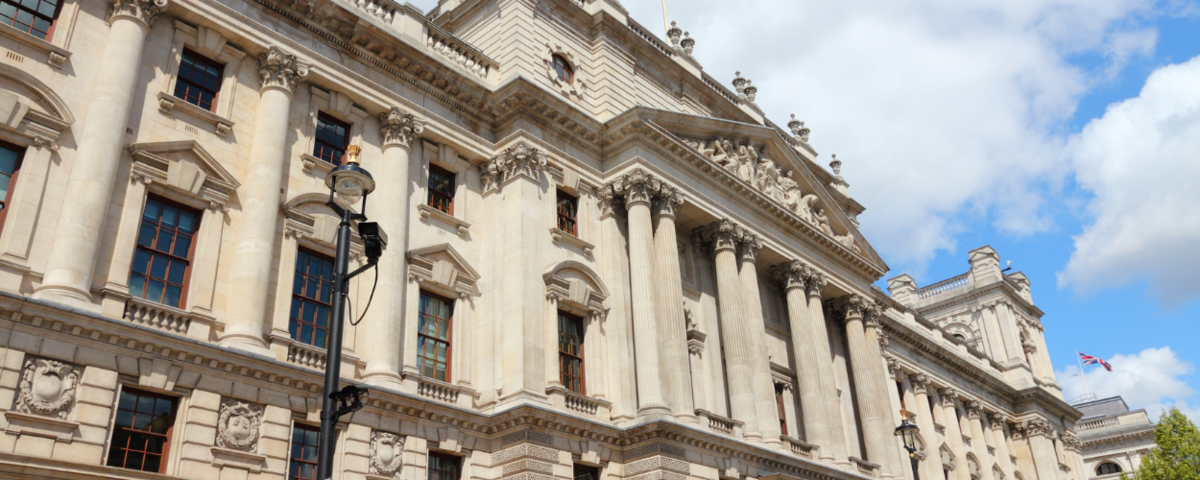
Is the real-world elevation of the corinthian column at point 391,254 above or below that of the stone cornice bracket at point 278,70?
below

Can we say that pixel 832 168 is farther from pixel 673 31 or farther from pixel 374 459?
pixel 374 459

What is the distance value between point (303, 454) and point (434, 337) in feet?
16.6

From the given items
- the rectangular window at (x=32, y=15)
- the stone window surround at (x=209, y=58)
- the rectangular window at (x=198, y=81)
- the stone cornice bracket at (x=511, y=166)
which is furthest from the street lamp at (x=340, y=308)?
the stone cornice bracket at (x=511, y=166)

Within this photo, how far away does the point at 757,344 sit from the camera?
29531 mm

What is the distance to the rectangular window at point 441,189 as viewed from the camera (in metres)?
25.2

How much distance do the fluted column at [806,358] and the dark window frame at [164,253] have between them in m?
20.6

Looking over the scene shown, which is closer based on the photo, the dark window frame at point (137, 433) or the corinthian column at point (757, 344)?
the dark window frame at point (137, 433)

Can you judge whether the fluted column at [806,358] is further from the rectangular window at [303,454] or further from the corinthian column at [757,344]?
the rectangular window at [303,454]

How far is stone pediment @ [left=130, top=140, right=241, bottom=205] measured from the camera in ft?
61.1

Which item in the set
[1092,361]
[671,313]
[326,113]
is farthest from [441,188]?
[1092,361]

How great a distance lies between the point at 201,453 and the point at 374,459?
12.9 feet

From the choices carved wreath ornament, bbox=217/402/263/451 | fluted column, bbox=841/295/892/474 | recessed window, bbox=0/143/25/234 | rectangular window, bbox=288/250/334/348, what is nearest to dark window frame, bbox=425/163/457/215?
rectangular window, bbox=288/250/334/348

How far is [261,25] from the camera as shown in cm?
2180

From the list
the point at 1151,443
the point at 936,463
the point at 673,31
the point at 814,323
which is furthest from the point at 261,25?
the point at 1151,443
